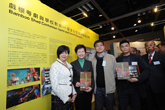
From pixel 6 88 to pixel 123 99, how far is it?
245 centimetres

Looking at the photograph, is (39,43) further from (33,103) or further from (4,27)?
(33,103)

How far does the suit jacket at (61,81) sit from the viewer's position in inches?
71.1

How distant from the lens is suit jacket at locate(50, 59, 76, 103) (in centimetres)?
180

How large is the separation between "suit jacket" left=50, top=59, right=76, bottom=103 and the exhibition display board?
48 cm

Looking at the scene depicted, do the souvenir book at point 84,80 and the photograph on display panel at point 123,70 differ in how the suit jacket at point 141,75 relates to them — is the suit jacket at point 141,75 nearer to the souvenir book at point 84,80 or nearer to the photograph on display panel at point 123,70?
the photograph on display panel at point 123,70

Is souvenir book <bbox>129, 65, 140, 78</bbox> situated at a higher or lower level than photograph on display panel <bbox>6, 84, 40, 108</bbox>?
higher

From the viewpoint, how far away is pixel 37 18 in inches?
87.9

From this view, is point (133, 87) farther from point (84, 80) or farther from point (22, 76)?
point (22, 76)

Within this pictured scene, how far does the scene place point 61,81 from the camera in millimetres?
1911

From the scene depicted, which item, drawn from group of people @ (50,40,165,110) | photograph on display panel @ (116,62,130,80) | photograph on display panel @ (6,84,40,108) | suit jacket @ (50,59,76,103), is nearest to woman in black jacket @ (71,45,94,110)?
group of people @ (50,40,165,110)

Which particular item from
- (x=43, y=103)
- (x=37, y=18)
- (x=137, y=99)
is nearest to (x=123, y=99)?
(x=137, y=99)

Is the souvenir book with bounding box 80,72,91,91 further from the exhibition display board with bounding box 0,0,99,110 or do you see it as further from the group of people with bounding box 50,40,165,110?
the exhibition display board with bounding box 0,0,99,110

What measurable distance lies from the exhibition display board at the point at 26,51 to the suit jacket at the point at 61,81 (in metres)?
0.48

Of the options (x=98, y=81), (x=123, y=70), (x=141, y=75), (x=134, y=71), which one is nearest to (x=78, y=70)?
(x=98, y=81)
